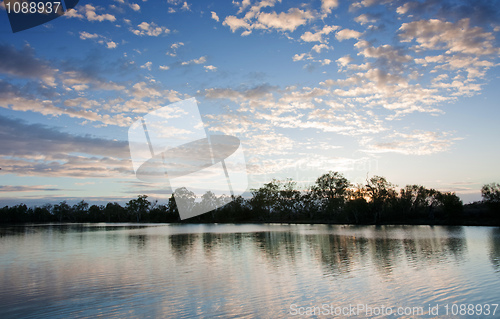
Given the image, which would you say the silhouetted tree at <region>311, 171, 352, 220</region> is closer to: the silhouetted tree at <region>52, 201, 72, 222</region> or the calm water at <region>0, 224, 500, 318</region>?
the calm water at <region>0, 224, 500, 318</region>

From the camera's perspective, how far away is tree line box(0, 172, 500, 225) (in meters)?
69.5

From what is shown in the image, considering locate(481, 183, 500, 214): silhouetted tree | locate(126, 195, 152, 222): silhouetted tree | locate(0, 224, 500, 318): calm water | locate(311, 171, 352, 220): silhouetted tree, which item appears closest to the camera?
locate(0, 224, 500, 318): calm water

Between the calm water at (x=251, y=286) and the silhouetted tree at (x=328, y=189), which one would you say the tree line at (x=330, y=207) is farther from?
the calm water at (x=251, y=286)

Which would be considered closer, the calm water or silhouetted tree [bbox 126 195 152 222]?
the calm water

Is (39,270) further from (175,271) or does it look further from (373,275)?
(373,275)

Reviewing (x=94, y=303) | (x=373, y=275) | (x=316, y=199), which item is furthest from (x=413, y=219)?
(x=94, y=303)

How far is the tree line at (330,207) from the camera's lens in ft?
228

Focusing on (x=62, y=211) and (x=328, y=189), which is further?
(x=62, y=211)

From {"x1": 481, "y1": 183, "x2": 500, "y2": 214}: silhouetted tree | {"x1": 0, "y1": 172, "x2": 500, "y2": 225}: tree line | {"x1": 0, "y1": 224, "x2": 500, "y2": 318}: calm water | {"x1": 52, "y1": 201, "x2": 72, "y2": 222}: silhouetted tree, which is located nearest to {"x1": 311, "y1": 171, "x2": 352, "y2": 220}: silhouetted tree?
{"x1": 0, "y1": 172, "x2": 500, "y2": 225}: tree line

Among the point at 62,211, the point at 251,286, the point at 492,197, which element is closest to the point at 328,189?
the point at 492,197

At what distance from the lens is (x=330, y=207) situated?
294ft

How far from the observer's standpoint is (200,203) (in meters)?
152

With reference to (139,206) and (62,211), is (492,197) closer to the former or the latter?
(139,206)

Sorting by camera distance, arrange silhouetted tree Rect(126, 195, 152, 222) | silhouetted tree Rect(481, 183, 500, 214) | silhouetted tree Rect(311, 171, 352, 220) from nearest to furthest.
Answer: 1. silhouetted tree Rect(481, 183, 500, 214)
2. silhouetted tree Rect(311, 171, 352, 220)
3. silhouetted tree Rect(126, 195, 152, 222)
